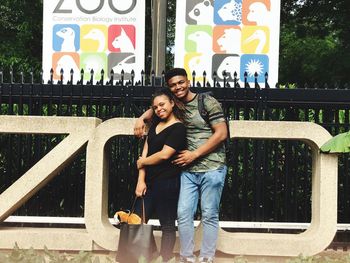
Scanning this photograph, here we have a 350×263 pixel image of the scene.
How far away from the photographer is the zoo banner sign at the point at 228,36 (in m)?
12.9

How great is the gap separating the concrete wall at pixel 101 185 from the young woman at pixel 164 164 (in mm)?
822

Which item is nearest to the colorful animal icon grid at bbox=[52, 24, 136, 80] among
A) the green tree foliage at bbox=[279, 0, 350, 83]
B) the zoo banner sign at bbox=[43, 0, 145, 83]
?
the zoo banner sign at bbox=[43, 0, 145, 83]

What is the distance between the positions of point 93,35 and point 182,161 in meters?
7.88

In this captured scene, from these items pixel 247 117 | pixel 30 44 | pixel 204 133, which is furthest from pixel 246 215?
pixel 30 44

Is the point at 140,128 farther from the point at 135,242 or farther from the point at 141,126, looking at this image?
the point at 135,242

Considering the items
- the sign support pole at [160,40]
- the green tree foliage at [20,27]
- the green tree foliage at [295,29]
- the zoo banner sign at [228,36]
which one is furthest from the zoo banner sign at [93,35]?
the green tree foliage at [20,27]

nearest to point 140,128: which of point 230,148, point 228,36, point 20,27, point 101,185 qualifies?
point 101,185

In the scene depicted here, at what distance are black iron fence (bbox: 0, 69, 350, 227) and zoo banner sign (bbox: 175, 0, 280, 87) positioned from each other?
4045mm

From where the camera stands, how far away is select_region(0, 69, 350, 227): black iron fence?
7504 mm

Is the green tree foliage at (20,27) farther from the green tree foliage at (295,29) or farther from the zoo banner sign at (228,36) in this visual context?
the zoo banner sign at (228,36)

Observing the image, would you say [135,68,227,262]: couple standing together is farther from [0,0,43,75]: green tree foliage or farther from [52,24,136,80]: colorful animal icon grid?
[0,0,43,75]: green tree foliage

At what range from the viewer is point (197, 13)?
43.0 ft

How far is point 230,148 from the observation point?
785cm

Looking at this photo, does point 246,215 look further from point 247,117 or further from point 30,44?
point 30,44
